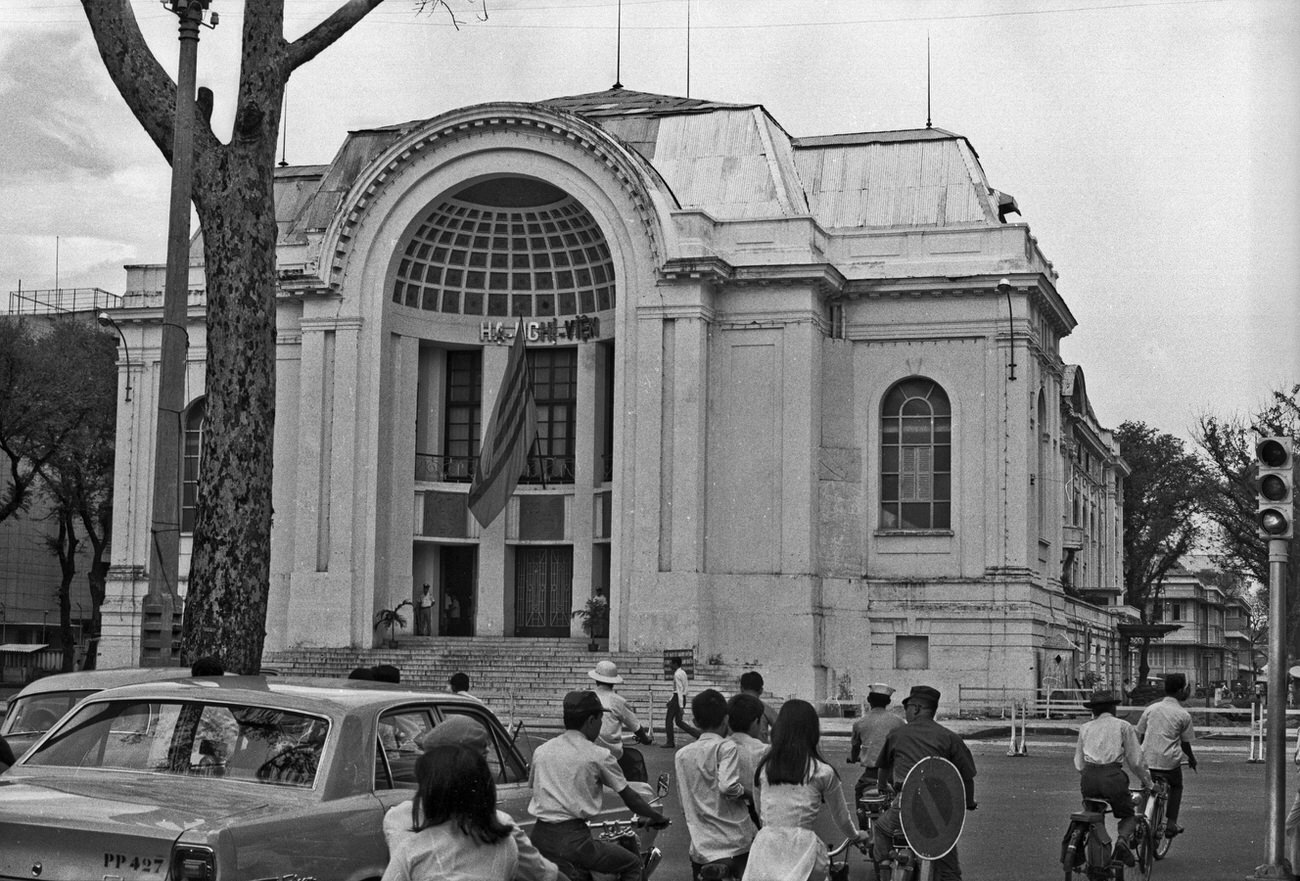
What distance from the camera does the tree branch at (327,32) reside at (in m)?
15.3

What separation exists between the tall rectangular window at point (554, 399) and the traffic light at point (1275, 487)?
31.8 m

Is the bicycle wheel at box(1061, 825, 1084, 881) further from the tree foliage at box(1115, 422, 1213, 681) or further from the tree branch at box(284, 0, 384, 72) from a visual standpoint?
the tree foliage at box(1115, 422, 1213, 681)

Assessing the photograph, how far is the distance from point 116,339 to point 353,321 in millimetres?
13741

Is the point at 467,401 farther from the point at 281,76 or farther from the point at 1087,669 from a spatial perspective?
the point at 281,76

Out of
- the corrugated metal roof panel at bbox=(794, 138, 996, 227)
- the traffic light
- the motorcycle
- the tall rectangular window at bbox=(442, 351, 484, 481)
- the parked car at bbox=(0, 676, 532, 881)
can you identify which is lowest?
the motorcycle

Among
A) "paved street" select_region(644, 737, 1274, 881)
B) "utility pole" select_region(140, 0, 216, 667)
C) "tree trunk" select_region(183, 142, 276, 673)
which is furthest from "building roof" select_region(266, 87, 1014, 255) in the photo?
"tree trunk" select_region(183, 142, 276, 673)

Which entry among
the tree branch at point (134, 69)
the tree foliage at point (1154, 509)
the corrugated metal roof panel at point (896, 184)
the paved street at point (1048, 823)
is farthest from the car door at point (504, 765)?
the tree foliage at point (1154, 509)

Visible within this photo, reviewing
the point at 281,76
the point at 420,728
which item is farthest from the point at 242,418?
the point at 420,728

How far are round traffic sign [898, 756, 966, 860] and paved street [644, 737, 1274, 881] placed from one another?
4.89 metres

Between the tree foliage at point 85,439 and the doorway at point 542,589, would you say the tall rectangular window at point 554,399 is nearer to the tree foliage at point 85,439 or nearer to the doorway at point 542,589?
the doorway at point 542,589

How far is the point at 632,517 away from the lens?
40.7 meters

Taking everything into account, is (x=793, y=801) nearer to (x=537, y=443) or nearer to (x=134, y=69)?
(x=134, y=69)

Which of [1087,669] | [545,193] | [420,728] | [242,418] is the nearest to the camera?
[420,728]

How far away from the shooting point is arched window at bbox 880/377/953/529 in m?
41.6
